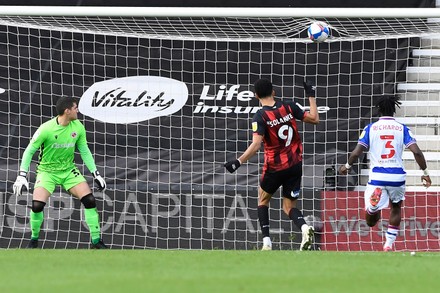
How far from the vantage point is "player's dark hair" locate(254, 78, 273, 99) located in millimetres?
13703

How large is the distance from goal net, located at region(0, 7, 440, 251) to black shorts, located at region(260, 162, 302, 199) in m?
3.21

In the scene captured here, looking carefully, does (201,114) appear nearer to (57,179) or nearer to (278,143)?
(57,179)

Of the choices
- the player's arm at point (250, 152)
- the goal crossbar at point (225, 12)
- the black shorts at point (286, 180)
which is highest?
the goal crossbar at point (225, 12)

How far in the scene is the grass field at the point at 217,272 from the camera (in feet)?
26.4

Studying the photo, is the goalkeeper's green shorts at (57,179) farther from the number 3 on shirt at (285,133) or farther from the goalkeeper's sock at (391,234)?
the goalkeeper's sock at (391,234)

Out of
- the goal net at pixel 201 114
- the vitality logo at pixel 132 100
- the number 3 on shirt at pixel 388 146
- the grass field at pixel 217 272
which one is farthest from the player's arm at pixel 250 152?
the vitality logo at pixel 132 100

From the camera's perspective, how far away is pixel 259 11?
16.0m

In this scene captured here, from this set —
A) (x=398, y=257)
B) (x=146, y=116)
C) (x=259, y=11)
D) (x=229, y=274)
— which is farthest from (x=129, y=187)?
(x=229, y=274)

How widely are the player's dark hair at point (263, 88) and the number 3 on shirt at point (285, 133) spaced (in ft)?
1.44

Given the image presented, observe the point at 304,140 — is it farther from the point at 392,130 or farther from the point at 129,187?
the point at 392,130

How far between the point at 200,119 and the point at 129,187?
5.62 ft

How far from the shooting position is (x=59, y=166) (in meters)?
14.5

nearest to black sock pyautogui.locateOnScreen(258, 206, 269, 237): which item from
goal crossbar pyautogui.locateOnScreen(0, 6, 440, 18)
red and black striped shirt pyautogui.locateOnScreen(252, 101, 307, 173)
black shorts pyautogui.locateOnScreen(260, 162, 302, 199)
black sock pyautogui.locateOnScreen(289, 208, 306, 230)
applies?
black shorts pyautogui.locateOnScreen(260, 162, 302, 199)

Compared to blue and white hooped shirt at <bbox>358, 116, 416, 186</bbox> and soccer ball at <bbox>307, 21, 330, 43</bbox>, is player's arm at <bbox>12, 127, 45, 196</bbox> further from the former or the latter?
blue and white hooped shirt at <bbox>358, 116, 416, 186</bbox>
